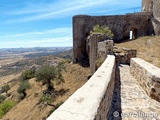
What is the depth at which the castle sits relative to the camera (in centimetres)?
2331

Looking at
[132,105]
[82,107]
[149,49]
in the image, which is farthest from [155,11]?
[82,107]

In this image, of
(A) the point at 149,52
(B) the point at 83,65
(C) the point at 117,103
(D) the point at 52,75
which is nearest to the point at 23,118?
(D) the point at 52,75

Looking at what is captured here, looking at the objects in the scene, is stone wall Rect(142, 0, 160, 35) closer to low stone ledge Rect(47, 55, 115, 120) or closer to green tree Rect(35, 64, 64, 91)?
green tree Rect(35, 64, 64, 91)

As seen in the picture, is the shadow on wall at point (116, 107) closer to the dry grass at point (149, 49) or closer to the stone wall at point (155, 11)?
the dry grass at point (149, 49)

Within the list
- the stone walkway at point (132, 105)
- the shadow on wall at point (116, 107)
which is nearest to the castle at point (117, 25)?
the stone walkway at point (132, 105)

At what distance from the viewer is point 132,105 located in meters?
4.11

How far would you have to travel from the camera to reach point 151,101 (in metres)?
4.38

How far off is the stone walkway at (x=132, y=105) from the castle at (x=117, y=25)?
760 inches

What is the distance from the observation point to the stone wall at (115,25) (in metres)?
23.5

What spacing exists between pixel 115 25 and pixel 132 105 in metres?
21.1

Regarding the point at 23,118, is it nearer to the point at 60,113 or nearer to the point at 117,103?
the point at 117,103

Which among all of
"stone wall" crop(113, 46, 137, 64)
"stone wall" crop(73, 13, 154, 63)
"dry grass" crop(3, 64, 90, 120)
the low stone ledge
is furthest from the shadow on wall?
"stone wall" crop(73, 13, 154, 63)

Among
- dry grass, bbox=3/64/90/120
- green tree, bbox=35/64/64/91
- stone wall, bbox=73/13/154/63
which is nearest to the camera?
dry grass, bbox=3/64/90/120

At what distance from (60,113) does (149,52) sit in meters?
16.7
